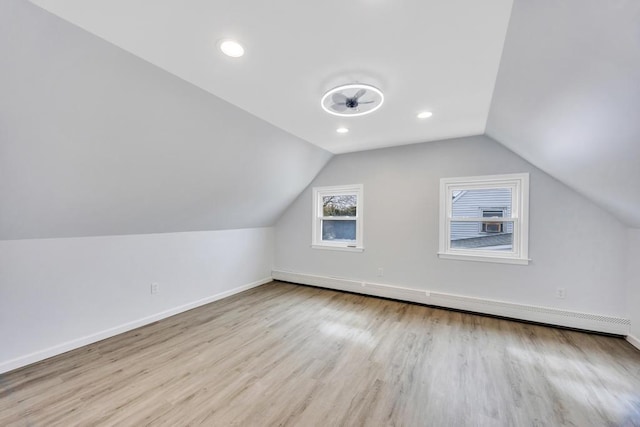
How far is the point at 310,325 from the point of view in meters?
3.18

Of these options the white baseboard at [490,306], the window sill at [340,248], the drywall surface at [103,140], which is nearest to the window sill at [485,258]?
the white baseboard at [490,306]

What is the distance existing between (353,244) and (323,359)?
236cm

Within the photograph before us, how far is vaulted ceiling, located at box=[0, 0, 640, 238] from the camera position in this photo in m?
1.35

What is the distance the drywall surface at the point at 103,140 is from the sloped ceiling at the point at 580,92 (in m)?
2.33

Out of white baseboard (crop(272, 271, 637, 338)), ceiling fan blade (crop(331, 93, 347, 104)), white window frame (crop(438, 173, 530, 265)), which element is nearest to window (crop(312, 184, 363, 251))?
white baseboard (crop(272, 271, 637, 338))

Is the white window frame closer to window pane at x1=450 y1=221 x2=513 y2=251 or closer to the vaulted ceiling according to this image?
window pane at x1=450 y1=221 x2=513 y2=251

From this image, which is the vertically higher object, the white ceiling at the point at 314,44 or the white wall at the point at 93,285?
the white ceiling at the point at 314,44

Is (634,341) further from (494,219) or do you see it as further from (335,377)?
(335,377)

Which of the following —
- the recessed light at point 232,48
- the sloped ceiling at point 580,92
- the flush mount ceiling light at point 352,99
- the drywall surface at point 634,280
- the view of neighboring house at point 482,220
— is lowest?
the drywall surface at point 634,280

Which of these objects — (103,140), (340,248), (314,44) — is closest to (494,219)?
(340,248)

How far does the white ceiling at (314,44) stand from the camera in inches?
53.9

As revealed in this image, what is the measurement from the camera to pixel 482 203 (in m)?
3.60

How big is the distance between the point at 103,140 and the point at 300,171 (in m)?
2.67

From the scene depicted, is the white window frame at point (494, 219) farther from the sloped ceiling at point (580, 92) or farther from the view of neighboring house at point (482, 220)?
the sloped ceiling at point (580, 92)
